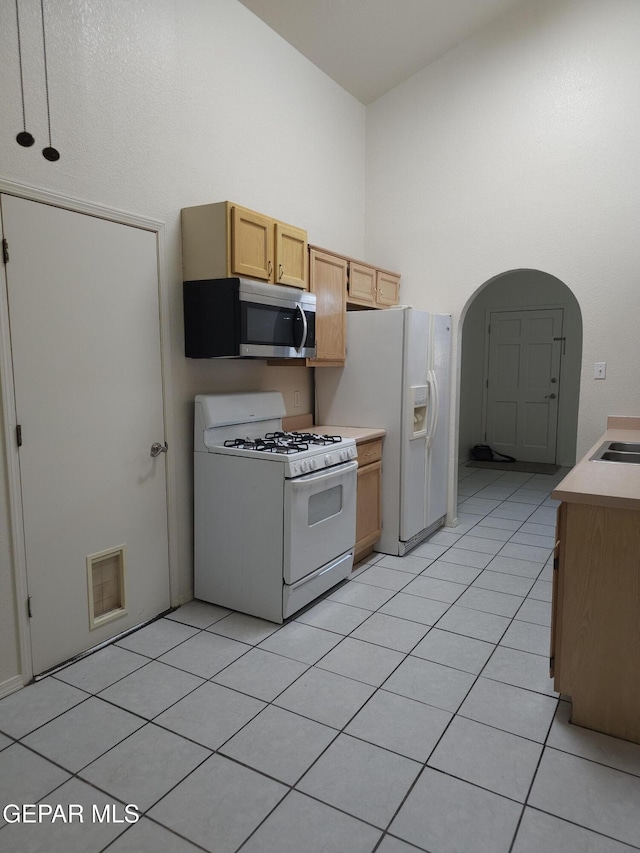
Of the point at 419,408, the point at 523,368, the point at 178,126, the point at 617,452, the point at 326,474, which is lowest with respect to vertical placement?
the point at 326,474

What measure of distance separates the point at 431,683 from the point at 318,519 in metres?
1.04

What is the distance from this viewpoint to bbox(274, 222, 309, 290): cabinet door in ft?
10.7

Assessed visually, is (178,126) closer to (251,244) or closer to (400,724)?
(251,244)

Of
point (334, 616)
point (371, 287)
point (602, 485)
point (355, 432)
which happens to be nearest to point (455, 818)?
point (602, 485)

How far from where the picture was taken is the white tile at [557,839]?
1.62m

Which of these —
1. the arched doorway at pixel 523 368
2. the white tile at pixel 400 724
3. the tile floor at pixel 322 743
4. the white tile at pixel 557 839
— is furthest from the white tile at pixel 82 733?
the arched doorway at pixel 523 368

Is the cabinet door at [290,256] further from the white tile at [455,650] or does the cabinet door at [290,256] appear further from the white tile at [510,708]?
the white tile at [510,708]

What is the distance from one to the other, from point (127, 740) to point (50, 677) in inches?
25.0

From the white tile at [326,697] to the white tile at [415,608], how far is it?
70 cm

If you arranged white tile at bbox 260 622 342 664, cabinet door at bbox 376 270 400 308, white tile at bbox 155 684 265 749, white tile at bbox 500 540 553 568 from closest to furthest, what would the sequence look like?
white tile at bbox 155 684 265 749, white tile at bbox 260 622 342 664, white tile at bbox 500 540 553 568, cabinet door at bbox 376 270 400 308

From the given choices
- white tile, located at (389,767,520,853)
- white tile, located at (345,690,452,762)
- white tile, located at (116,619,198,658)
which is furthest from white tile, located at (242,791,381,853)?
white tile, located at (116,619,198,658)

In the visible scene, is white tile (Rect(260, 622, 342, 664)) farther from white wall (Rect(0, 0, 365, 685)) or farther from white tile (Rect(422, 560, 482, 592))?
white tile (Rect(422, 560, 482, 592))

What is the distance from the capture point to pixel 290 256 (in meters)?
3.38

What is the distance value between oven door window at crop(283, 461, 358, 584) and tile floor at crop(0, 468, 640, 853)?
309 millimetres
